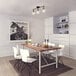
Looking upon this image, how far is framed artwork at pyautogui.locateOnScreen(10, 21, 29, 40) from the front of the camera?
5914mm

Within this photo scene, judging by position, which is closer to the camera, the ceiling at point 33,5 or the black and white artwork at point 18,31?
the ceiling at point 33,5

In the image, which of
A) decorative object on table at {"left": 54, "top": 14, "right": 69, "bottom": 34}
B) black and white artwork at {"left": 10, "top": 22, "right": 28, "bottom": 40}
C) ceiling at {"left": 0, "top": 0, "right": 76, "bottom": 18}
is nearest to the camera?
ceiling at {"left": 0, "top": 0, "right": 76, "bottom": 18}

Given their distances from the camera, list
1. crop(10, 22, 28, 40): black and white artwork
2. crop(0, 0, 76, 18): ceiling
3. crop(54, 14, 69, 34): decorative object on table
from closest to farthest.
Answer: crop(0, 0, 76, 18): ceiling < crop(10, 22, 28, 40): black and white artwork < crop(54, 14, 69, 34): decorative object on table

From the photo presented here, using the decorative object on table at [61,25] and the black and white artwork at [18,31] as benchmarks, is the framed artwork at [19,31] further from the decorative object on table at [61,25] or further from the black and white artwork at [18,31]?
the decorative object on table at [61,25]

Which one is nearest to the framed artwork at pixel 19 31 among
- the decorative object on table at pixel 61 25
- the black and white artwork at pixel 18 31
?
the black and white artwork at pixel 18 31

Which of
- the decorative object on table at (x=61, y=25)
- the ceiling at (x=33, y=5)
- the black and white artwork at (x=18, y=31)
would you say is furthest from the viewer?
the decorative object on table at (x=61, y=25)

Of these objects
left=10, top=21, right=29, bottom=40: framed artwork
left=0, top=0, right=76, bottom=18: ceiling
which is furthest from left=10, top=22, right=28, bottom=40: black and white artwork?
left=0, top=0, right=76, bottom=18: ceiling

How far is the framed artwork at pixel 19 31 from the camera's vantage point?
19.4 feet

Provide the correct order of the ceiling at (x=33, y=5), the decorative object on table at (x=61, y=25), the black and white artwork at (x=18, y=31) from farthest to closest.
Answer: the decorative object on table at (x=61, y=25), the black and white artwork at (x=18, y=31), the ceiling at (x=33, y=5)

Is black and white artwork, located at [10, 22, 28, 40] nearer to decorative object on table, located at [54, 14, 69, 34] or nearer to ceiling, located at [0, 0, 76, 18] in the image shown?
ceiling, located at [0, 0, 76, 18]

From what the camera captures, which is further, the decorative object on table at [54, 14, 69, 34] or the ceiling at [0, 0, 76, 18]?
the decorative object on table at [54, 14, 69, 34]

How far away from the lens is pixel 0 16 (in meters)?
5.61

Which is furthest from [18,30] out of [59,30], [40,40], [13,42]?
[59,30]

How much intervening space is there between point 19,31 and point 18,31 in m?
0.06
